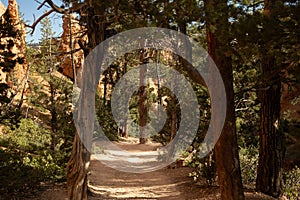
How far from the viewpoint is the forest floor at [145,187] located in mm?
7090

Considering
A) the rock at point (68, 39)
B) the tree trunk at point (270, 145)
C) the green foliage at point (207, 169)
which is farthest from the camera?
the green foliage at point (207, 169)

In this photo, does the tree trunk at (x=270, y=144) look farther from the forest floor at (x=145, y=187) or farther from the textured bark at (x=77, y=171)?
the textured bark at (x=77, y=171)

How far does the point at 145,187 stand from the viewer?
8555mm

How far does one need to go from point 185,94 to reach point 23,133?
8.99 meters

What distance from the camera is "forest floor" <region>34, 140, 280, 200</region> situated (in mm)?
7090

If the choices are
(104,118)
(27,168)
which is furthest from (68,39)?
(27,168)

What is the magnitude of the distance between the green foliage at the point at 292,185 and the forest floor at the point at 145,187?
982 mm

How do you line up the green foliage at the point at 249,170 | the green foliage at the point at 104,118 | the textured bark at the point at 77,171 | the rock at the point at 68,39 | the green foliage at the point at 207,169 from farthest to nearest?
1. the green foliage at the point at 104,118
2. the green foliage at the point at 249,170
3. the green foliage at the point at 207,169
4. the rock at the point at 68,39
5. the textured bark at the point at 77,171

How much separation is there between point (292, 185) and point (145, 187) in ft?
12.3

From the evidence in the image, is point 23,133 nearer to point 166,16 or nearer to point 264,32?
point 166,16

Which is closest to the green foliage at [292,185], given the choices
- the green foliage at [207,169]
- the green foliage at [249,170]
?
the green foliage at [249,170]

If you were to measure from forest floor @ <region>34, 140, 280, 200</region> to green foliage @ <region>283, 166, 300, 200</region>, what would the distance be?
98 centimetres

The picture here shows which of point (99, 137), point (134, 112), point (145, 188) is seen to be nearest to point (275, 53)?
point (145, 188)

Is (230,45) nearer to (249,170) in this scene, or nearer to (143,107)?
(249,170)
